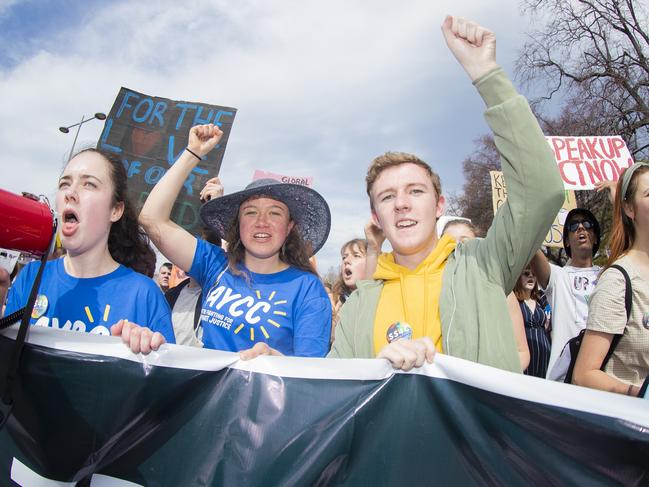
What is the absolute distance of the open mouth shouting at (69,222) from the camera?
78.5 inches

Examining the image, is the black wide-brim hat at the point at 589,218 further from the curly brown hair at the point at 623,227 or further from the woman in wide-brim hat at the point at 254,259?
the woman in wide-brim hat at the point at 254,259

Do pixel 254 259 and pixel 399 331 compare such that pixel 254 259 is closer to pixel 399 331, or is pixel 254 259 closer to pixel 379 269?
pixel 379 269

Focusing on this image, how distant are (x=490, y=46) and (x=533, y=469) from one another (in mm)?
1350

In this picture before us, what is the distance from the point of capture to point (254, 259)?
7.90ft

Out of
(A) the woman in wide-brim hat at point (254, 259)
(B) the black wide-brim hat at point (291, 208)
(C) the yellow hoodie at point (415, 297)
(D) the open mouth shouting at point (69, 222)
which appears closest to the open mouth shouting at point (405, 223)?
(C) the yellow hoodie at point (415, 297)

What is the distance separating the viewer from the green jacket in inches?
61.4

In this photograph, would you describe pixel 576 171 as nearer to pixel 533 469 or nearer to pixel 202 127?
pixel 202 127

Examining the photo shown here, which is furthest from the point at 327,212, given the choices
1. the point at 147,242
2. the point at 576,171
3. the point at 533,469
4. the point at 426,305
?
the point at 576,171

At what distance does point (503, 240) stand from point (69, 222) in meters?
1.72

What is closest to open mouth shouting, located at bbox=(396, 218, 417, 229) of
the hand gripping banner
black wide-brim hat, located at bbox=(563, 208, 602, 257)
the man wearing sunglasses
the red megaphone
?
the hand gripping banner

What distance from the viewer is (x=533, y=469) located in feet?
3.96

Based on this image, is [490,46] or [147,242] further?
[147,242]

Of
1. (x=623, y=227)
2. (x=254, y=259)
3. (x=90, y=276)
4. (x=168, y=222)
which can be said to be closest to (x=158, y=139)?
(x=168, y=222)

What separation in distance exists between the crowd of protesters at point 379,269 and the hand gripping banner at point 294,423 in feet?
0.37
